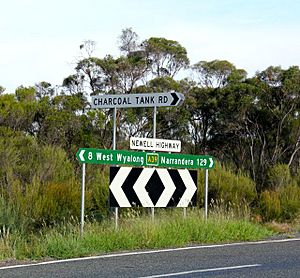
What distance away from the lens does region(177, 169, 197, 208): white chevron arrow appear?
1520 centimetres

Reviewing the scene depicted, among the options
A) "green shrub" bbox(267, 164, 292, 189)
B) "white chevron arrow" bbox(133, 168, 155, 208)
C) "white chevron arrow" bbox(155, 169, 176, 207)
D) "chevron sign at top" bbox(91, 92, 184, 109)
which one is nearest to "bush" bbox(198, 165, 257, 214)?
"green shrub" bbox(267, 164, 292, 189)

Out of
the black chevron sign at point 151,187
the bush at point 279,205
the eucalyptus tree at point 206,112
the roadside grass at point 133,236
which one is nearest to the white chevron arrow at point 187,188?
the black chevron sign at point 151,187

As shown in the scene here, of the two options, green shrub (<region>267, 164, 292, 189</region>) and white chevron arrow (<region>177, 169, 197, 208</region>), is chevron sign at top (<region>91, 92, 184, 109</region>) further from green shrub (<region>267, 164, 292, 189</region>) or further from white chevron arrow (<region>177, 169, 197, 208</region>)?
green shrub (<region>267, 164, 292, 189</region>)

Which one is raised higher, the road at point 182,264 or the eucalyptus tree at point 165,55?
the eucalyptus tree at point 165,55

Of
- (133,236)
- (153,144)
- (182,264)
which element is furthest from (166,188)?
(182,264)

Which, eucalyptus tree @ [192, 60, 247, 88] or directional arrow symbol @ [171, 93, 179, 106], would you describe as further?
eucalyptus tree @ [192, 60, 247, 88]

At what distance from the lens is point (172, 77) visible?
42438mm

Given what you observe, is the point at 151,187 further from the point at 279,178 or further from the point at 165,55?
the point at 165,55

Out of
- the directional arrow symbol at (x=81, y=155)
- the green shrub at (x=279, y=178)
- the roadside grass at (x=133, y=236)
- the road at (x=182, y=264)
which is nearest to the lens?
the road at (x=182, y=264)

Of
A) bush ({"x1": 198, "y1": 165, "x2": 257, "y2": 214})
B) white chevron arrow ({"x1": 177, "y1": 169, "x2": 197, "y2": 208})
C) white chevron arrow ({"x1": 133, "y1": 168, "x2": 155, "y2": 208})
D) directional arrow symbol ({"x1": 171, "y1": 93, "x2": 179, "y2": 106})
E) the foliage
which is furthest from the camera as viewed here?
the foliage

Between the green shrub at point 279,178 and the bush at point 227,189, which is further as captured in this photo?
the green shrub at point 279,178

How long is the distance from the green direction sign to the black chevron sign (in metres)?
0.14

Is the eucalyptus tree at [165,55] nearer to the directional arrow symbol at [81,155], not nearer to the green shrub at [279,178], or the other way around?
the green shrub at [279,178]

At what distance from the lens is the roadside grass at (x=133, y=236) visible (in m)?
11.7
